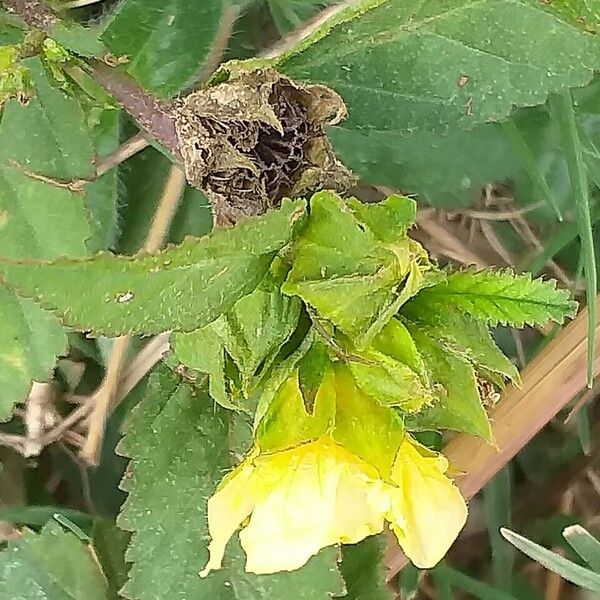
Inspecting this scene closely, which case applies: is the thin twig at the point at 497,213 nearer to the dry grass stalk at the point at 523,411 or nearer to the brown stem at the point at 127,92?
the dry grass stalk at the point at 523,411

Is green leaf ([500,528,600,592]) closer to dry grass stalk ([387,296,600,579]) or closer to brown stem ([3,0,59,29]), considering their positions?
dry grass stalk ([387,296,600,579])

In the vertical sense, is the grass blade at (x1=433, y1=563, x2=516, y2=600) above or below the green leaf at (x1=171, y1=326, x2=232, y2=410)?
below

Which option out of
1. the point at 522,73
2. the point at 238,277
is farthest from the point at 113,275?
the point at 522,73

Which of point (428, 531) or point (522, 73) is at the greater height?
point (522, 73)

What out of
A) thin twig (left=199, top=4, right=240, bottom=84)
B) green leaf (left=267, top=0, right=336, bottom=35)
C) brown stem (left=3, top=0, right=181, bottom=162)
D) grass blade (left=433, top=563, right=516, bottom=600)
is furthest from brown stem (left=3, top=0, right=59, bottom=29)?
grass blade (left=433, top=563, right=516, bottom=600)

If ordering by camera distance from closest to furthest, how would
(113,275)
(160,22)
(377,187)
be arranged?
(113,275) → (160,22) → (377,187)

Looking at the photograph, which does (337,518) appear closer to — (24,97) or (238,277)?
(238,277)

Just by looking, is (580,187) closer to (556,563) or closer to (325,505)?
Result: (556,563)
